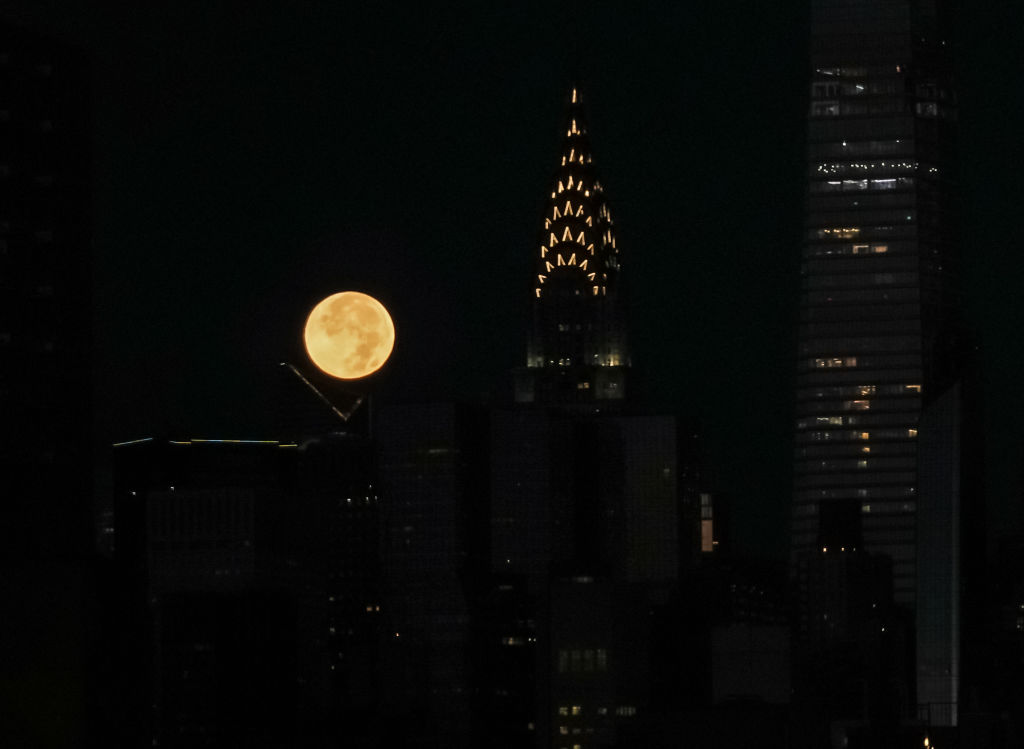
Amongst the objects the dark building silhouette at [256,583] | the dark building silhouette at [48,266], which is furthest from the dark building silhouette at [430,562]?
the dark building silhouette at [48,266]

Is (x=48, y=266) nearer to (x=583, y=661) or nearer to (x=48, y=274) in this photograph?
(x=48, y=274)

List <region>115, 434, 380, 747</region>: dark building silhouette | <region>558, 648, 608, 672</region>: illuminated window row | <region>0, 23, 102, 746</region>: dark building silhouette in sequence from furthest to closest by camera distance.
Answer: <region>558, 648, 608, 672</region>: illuminated window row → <region>115, 434, 380, 747</region>: dark building silhouette → <region>0, 23, 102, 746</region>: dark building silhouette

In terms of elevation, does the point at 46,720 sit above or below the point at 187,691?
above

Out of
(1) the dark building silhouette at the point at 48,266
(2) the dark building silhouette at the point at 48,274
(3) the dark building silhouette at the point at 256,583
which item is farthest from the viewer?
(3) the dark building silhouette at the point at 256,583

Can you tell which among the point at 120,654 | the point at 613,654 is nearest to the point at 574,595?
the point at 613,654

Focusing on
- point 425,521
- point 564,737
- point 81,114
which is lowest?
point 564,737

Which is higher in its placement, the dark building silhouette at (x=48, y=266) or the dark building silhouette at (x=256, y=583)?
the dark building silhouette at (x=48, y=266)

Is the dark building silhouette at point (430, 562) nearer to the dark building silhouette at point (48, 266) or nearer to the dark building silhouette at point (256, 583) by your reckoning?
the dark building silhouette at point (256, 583)

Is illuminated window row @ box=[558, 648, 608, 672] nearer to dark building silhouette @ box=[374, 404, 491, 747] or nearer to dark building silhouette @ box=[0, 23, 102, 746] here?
dark building silhouette @ box=[374, 404, 491, 747]

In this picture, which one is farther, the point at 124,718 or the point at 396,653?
the point at 396,653

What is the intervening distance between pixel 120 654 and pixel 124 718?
0.83 ft

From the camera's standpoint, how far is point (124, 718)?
10.0 meters

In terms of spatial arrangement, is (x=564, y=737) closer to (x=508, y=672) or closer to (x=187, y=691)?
(x=508, y=672)

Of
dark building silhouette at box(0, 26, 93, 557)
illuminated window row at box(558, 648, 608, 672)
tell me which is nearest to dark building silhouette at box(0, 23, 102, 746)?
dark building silhouette at box(0, 26, 93, 557)
